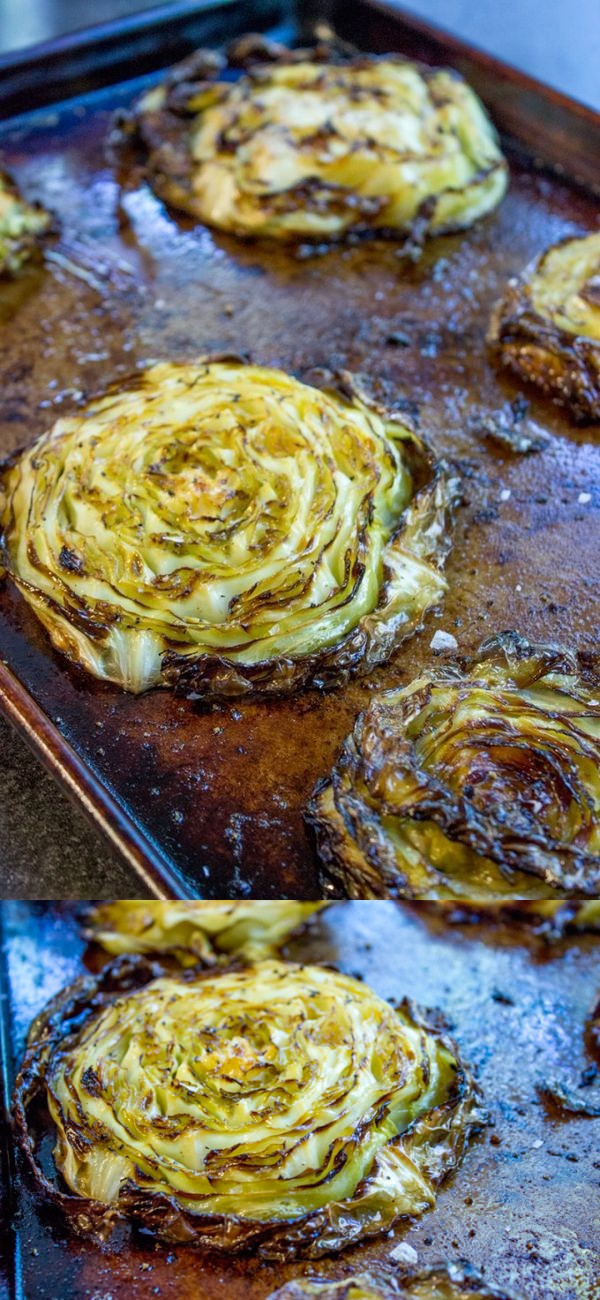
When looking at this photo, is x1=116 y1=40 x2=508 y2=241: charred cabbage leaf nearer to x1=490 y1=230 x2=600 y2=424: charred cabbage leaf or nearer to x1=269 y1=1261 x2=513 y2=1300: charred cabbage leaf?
x1=490 y1=230 x2=600 y2=424: charred cabbage leaf

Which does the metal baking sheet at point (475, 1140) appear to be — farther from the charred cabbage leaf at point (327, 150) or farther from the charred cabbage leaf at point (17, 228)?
the charred cabbage leaf at point (327, 150)

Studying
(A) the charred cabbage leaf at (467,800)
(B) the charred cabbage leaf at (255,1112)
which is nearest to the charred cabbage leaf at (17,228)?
(A) the charred cabbage leaf at (467,800)

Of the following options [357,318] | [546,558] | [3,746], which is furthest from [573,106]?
[3,746]

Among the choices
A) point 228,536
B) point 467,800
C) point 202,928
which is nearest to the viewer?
point 467,800

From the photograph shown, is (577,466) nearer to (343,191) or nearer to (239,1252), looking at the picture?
(343,191)

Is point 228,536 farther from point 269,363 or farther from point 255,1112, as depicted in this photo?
point 255,1112

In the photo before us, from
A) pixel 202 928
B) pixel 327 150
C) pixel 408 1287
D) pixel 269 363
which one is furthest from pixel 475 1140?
pixel 327 150
